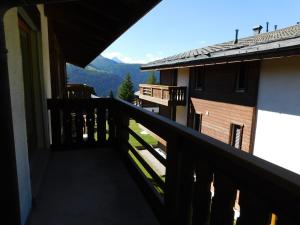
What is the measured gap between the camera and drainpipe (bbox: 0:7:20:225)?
4.71 feet

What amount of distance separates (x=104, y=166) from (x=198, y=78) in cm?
744

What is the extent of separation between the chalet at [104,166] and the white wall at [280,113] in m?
1.25

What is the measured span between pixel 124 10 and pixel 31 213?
2.32 metres

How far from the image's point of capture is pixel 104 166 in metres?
3.51

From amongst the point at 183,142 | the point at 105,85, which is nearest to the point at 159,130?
the point at 183,142

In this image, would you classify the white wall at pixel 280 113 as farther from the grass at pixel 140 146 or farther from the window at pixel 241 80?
the grass at pixel 140 146

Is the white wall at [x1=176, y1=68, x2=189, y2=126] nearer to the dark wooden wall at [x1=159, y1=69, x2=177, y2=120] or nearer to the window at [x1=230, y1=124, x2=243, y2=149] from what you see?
the dark wooden wall at [x1=159, y1=69, x2=177, y2=120]

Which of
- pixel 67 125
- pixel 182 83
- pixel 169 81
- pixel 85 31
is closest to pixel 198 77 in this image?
pixel 182 83

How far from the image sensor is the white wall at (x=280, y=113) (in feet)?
18.6

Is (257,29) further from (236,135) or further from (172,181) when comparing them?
(172,181)

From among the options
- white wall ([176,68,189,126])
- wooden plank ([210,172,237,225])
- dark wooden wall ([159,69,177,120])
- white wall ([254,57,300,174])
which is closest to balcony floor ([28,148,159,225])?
wooden plank ([210,172,237,225])

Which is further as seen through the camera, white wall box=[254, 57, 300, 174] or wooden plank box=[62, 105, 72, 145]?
white wall box=[254, 57, 300, 174]

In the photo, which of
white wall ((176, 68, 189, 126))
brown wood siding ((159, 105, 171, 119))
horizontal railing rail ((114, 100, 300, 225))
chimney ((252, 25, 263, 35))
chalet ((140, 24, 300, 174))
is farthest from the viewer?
brown wood siding ((159, 105, 171, 119))

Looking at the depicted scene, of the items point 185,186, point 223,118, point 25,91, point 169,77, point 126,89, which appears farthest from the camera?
point 126,89
